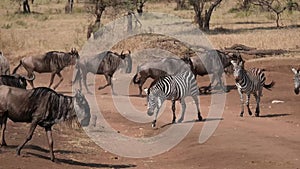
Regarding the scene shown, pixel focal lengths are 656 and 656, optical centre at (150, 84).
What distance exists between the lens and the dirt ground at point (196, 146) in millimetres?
11250

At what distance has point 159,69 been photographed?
22203 mm

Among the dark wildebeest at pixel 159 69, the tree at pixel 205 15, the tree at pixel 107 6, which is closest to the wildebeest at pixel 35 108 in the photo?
the dark wildebeest at pixel 159 69

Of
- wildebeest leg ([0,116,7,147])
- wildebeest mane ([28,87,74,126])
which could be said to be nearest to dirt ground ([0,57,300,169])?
wildebeest leg ([0,116,7,147])

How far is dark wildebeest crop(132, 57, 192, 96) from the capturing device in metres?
22.0

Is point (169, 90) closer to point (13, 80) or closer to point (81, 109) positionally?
point (13, 80)

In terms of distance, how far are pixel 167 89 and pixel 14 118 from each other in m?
5.67

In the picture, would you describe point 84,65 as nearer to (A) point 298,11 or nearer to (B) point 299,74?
(B) point 299,74

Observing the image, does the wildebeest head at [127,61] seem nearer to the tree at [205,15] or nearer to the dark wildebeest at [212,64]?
the dark wildebeest at [212,64]

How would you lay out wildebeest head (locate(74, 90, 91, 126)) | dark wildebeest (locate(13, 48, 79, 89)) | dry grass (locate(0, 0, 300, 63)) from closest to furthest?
wildebeest head (locate(74, 90, 91, 126)) < dark wildebeest (locate(13, 48, 79, 89)) < dry grass (locate(0, 0, 300, 63))

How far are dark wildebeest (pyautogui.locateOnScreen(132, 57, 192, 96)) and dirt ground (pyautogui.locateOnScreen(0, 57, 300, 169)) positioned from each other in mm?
3316

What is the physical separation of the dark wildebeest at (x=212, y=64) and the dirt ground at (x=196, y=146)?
452 centimetres

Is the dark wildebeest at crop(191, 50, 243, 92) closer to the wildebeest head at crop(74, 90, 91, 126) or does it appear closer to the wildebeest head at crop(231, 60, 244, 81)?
the wildebeest head at crop(231, 60, 244, 81)

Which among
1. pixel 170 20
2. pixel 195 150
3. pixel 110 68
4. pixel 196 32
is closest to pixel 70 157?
pixel 195 150

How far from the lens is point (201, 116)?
16875 millimetres
